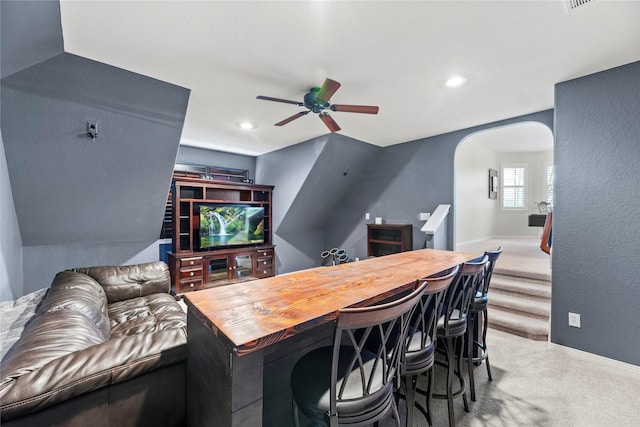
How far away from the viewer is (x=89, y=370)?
3.57ft

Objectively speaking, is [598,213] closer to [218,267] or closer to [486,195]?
[486,195]

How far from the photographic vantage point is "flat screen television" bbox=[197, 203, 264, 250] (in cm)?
470

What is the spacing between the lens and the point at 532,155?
7.21 m

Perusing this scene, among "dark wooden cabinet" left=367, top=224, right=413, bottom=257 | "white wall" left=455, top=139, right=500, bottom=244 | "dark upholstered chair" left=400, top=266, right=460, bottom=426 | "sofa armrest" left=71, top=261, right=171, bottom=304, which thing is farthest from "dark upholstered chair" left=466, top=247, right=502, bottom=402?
"white wall" left=455, top=139, right=500, bottom=244

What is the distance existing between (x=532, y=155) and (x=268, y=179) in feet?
23.6

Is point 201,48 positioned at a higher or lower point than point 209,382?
higher

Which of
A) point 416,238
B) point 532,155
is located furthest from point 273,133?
→ point 532,155

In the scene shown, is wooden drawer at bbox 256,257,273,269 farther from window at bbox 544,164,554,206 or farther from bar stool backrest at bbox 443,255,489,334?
window at bbox 544,164,554,206

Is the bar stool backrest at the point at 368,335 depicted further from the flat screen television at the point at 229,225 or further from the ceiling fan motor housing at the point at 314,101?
the flat screen television at the point at 229,225

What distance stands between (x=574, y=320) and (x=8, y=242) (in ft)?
18.6

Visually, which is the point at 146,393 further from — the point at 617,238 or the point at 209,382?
the point at 617,238

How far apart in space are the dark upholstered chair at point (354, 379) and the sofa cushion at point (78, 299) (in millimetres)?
1611

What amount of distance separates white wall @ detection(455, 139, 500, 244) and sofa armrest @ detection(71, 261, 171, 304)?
5.35m

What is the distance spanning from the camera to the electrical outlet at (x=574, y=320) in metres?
2.57
